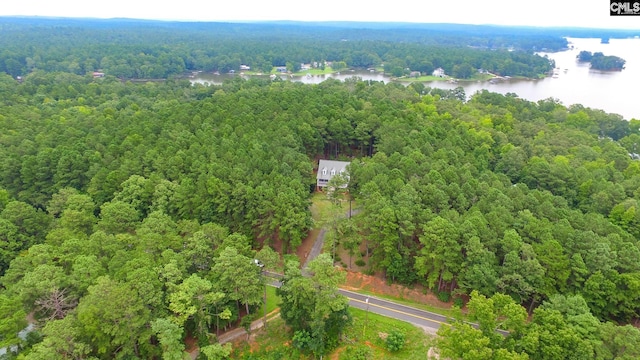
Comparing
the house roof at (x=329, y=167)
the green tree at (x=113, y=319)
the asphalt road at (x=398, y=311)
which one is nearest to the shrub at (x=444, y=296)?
the asphalt road at (x=398, y=311)

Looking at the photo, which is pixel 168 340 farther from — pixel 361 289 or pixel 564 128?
pixel 564 128

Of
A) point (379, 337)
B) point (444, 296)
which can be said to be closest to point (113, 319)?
point (379, 337)

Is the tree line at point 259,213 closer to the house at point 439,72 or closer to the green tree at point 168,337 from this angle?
the green tree at point 168,337

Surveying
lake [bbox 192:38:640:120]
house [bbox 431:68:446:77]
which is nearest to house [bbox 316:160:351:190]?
lake [bbox 192:38:640:120]

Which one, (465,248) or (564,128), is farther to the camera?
(564,128)

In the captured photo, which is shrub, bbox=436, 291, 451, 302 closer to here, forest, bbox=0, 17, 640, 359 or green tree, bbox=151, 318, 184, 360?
forest, bbox=0, 17, 640, 359

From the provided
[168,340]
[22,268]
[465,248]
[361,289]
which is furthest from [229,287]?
[465,248]
